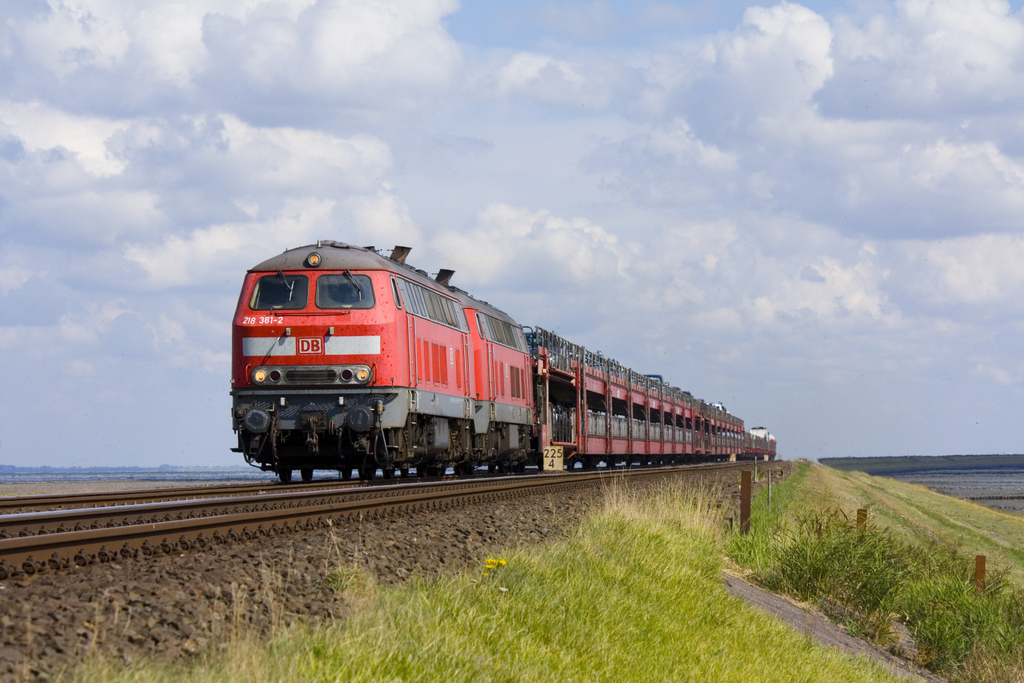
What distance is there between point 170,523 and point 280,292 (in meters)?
9.42

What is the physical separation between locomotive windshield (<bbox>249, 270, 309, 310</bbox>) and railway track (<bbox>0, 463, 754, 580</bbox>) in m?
3.41

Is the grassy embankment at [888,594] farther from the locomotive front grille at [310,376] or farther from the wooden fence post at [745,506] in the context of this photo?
the locomotive front grille at [310,376]

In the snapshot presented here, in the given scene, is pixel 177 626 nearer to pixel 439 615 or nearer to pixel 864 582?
pixel 439 615

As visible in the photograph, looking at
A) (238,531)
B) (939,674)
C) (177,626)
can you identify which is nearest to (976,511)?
(939,674)

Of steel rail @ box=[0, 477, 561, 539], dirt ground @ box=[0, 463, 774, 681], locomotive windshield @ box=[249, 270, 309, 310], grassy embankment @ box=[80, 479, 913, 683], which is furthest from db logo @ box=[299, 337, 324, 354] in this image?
grassy embankment @ box=[80, 479, 913, 683]

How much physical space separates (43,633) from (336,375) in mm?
12631

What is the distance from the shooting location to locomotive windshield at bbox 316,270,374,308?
726 inches

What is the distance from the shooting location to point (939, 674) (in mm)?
14219

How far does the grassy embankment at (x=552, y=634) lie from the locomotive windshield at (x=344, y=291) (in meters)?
8.08

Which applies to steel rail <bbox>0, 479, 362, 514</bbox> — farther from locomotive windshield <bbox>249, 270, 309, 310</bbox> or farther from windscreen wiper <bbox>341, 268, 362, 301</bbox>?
windscreen wiper <bbox>341, 268, 362, 301</bbox>

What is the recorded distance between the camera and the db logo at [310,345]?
59.0 ft

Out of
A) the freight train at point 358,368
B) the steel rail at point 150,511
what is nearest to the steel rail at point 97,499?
the steel rail at point 150,511

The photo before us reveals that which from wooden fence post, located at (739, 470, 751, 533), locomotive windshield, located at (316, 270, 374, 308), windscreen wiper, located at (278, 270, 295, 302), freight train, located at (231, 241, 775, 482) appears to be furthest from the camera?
windscreen wiper, located at (278, 270, 295, 302)

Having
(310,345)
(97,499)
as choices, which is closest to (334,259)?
(310,345)
